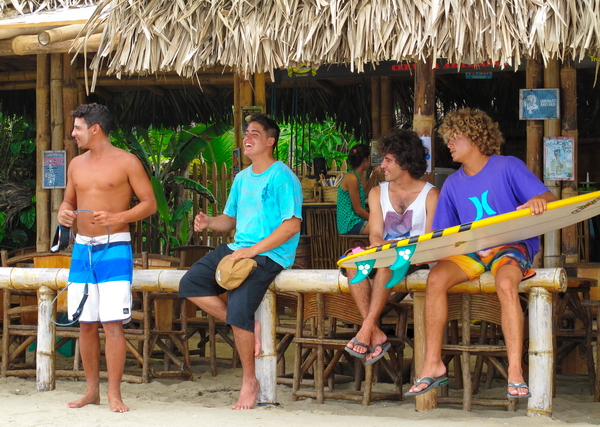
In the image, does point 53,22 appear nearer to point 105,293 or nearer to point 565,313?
point 105,293

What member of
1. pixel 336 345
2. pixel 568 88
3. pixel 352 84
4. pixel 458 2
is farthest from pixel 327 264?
pixel 458 2

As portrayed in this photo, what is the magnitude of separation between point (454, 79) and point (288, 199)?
503 cm

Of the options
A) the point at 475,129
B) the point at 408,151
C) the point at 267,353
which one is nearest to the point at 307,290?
the point at 267,353

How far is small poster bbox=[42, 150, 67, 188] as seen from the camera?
7254mm

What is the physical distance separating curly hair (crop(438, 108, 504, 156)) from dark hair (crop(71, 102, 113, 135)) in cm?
192

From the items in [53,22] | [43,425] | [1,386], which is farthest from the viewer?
[53,22]

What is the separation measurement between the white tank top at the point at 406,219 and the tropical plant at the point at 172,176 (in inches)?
213

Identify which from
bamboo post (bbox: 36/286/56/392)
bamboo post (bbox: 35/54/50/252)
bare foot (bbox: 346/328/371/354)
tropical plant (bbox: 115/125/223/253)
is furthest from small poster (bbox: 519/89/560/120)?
tropical plant (bbox: 115/125/223/253)

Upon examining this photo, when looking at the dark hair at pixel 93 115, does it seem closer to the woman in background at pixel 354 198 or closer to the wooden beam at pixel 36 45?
the wooden beam at pixel 36 45

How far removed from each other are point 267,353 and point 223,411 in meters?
0.44

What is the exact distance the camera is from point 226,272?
13.8 feet

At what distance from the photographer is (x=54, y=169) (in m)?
7.29

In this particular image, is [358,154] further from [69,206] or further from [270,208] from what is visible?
[69,206]

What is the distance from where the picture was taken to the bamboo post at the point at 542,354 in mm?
3824
